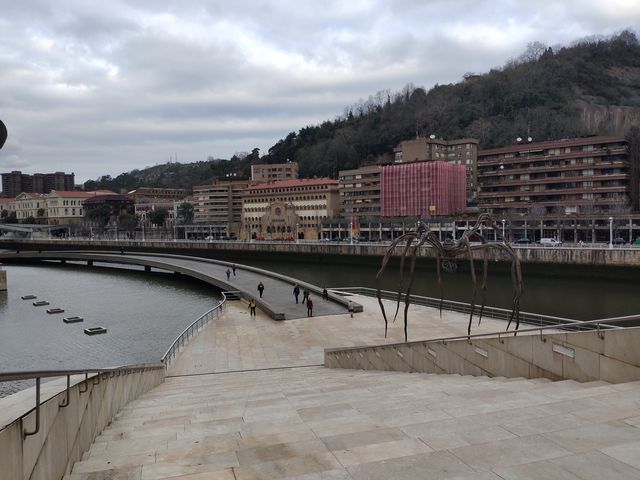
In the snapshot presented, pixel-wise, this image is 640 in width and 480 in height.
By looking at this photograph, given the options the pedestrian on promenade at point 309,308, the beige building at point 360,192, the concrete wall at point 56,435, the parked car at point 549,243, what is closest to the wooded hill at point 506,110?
the beige building at point 360,192

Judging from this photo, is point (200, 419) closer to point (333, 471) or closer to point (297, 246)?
point (333, 471)

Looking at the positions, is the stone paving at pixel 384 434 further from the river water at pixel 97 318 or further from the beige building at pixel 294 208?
the beige building at pixel 294 208

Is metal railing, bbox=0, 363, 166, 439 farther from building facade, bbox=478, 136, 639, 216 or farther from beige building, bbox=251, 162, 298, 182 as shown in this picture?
beige building, bbox=251, 162, 298, 182

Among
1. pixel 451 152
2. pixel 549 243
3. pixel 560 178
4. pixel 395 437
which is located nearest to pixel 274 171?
pixel 451 152

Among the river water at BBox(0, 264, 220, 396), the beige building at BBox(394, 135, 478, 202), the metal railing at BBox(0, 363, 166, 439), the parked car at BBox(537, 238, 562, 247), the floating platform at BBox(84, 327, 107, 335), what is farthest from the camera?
the beige building at BBox(394, 135, 478, 202)

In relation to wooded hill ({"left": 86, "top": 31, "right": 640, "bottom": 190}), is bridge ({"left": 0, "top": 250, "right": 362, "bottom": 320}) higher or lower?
lower

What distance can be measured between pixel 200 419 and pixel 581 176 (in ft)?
261

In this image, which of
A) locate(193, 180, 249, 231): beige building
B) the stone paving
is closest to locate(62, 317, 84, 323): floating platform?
the stone paving

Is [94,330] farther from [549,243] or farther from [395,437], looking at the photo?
[549,243]

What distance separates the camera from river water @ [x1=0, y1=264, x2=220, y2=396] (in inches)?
951

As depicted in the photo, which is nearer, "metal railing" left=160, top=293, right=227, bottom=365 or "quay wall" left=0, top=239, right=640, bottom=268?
"metal railing" left=160, top=293, right=227, bottom=365

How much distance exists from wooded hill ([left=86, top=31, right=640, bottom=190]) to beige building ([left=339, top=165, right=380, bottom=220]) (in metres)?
31.6

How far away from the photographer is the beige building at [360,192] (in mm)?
101875

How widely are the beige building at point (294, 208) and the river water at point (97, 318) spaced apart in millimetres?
54220
